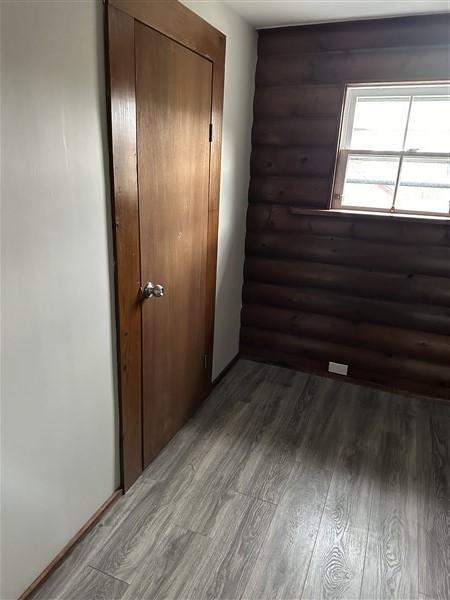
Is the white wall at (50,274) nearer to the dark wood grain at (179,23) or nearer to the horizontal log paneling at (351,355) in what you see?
the dark wood grain at (179,23)

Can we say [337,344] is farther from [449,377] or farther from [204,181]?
[204,181]

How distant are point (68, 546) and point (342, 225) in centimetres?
234

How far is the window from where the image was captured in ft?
7.99

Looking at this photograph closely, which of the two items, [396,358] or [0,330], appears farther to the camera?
[396,358]

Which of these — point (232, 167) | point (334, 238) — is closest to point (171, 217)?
point (232, 167)

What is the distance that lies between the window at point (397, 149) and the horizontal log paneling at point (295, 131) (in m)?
0.11

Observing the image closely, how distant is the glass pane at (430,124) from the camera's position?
2.41 meters

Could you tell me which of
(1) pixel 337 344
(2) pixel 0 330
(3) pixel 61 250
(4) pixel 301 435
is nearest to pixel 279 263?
(1) pixel 337 344

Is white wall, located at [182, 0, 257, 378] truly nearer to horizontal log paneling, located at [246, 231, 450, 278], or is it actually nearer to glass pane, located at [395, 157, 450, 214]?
horizontal log paneling, located at [246, 231, 450, 278]

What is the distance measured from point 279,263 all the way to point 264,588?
6.61 ft

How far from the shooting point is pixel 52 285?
1.32 meters

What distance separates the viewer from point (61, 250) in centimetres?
133

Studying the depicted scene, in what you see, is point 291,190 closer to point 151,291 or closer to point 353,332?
point 353,332

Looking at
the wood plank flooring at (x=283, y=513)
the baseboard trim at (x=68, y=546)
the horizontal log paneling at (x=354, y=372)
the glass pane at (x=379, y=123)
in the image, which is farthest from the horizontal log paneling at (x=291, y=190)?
the baseboard trim at (x=68, y=546)
